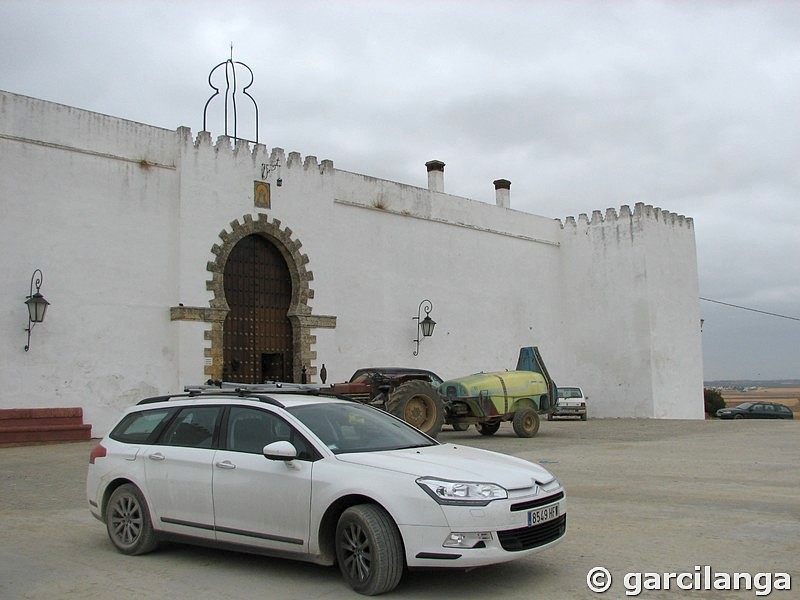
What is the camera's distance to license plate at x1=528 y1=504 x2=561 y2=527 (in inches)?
200

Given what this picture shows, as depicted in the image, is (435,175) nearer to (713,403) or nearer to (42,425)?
(42,425)

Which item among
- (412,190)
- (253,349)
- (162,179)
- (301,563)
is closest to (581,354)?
(412,190)

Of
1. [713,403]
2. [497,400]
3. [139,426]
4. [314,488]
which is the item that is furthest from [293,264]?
[713,403]

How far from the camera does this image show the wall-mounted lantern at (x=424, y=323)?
70.3 feet

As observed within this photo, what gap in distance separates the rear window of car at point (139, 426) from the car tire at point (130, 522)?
0.40m

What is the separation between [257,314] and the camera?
1869 centimetres

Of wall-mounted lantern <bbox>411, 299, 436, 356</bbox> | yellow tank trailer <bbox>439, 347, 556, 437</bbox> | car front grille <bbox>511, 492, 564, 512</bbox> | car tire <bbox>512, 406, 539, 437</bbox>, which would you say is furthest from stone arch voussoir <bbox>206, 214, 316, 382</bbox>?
car front grille <bbox>511, 492, 564, 512</bbox>

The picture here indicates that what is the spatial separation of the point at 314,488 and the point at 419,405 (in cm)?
921

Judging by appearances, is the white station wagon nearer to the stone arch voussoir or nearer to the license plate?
the license plate

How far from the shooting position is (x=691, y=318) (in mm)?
26469

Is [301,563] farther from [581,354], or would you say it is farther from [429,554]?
[581,354]

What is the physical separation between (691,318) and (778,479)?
57.9ft

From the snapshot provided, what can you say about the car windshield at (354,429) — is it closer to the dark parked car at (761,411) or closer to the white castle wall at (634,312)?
the white castle wall at (634,312)

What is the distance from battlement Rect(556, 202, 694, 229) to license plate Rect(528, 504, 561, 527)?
2116 cm
